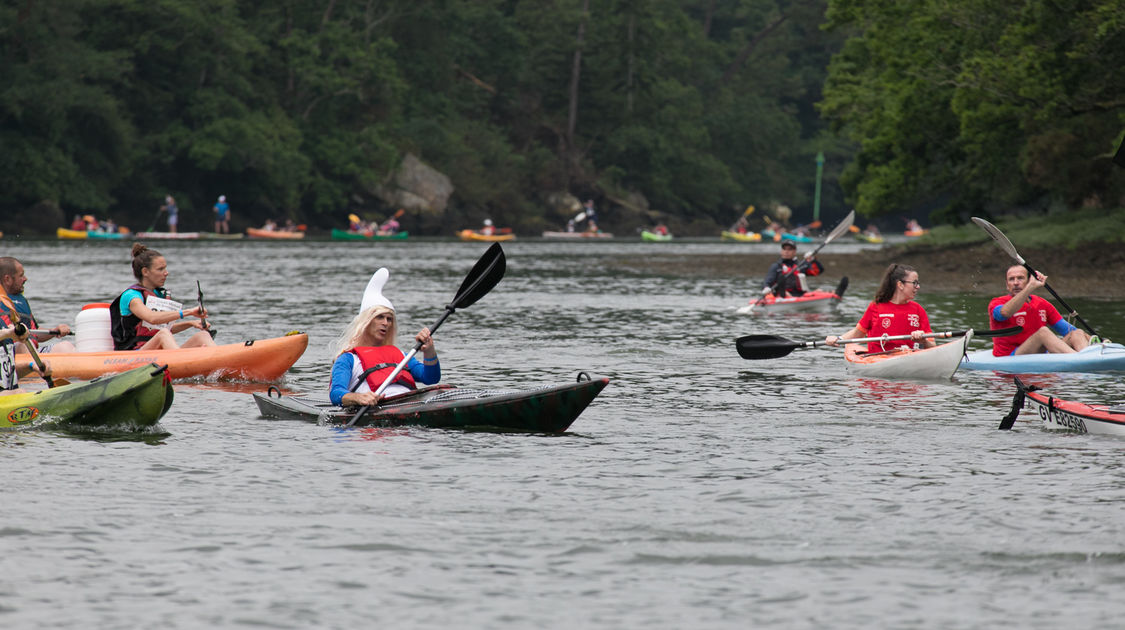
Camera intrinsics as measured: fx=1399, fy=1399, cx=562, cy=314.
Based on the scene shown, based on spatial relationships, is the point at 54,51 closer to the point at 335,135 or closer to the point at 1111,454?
the point at 335,135

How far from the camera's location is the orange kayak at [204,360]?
13.0 metres

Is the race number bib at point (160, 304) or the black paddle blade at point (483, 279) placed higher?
the black paddle blade at point (483, 279)

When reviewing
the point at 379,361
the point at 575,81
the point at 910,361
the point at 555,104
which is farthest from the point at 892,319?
the point at 555,104

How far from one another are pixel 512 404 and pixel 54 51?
57.9 meters

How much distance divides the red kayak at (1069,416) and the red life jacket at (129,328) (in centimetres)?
787

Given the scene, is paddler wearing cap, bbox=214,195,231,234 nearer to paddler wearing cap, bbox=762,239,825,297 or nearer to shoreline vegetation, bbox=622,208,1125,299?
shoreline vegetation, bbox=622,208,1125,299

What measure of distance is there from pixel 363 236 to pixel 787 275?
47774 mm

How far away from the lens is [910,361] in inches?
544

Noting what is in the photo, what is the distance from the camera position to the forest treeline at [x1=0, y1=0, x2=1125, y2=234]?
109 feet

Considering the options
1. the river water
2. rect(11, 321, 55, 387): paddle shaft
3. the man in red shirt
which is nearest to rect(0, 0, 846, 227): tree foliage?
rect(11, 321, 55, 387): paddle shaft

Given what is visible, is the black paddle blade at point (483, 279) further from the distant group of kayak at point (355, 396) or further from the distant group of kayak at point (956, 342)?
the distant group of kayak at point (956, 342)

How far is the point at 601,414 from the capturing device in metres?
11.8

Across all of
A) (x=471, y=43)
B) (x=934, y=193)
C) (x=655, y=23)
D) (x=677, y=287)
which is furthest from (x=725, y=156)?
(x=677, y=287)

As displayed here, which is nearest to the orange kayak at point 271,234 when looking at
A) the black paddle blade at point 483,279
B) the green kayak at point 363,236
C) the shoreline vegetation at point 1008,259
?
the green kayak at point 363,236
